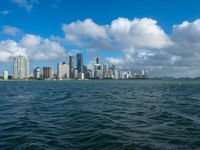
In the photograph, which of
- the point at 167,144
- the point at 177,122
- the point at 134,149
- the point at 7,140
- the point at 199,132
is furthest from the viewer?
the point at 177,122

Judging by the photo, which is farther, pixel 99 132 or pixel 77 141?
pixel 99 132

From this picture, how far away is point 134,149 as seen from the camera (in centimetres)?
1766

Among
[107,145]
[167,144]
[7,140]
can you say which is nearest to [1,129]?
[7,140]

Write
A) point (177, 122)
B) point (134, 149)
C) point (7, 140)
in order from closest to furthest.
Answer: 1. point (134, 149)
2. point (7, 140)
3. point (177, 122)

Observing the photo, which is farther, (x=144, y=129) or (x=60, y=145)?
(x=144, y=129)

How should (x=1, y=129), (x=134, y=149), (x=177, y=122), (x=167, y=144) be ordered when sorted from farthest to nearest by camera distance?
(x=177, y=122), (x=1, y=129), (x=167, y=144), (x=134, y=149)

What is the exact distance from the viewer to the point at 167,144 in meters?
18.8

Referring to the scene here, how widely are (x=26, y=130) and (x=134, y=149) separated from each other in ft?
35.8

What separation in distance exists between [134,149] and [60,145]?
5033 millimetres

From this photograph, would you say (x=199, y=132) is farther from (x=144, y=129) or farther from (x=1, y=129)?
(x=1, y=129)

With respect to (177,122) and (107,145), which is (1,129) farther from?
(177,122)

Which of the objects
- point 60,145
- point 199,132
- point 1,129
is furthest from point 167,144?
point 1,129

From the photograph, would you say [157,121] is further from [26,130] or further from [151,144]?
[26,130]

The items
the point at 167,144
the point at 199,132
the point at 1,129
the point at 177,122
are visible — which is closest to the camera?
the point at 167,144
